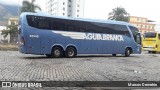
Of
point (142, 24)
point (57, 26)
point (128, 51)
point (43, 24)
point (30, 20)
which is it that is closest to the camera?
point (30, 20)

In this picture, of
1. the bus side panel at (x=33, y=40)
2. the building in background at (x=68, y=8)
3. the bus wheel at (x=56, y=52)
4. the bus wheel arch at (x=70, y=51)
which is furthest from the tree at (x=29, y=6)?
the building in background at (x=68, y=8)

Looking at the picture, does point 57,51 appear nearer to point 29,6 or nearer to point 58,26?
point 58,26

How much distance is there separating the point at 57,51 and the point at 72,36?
164cm

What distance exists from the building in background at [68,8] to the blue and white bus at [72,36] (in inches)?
3569

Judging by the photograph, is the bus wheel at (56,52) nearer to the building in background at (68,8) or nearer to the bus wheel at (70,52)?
the bus wheel at (70,52)

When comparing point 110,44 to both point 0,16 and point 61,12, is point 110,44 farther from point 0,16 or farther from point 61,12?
point 0,16

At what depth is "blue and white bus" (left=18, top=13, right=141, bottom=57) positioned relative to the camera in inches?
785

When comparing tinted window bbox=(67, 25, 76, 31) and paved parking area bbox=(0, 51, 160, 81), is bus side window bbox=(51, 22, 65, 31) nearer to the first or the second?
tinted window bbox=(67, 25, 76, 31)

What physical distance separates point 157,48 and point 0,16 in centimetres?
16211

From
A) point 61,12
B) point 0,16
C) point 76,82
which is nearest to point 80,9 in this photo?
point 61,12

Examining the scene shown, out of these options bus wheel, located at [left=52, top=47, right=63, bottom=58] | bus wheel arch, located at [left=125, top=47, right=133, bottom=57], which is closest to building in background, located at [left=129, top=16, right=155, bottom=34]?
bus wheel arch, located at [left=125, top=47, right=133, bottom=57]

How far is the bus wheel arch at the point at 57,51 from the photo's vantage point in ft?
69.3

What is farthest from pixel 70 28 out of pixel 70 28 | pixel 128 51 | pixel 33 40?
pixel 128 51

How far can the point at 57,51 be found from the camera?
2133 centimetres
